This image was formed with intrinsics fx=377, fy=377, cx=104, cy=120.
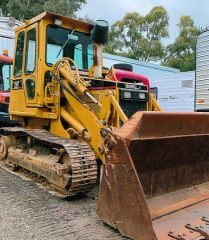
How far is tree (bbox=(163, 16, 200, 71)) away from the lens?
3948 centimetres

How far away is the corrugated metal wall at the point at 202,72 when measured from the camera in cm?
956

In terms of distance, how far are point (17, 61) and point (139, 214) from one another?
14.4 feet

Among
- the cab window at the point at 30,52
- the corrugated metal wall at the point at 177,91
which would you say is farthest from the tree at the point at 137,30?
the cab window at the point at 30,52

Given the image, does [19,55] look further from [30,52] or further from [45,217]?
[45,217]

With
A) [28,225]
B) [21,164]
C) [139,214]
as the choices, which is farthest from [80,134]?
[139,214]

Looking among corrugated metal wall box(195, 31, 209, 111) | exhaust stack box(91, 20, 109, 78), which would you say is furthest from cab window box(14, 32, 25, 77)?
corrugated metal wall box(195, 31, 209, 111)

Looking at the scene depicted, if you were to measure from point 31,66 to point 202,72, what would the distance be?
5136 mm

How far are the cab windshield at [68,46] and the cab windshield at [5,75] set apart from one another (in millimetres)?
3113

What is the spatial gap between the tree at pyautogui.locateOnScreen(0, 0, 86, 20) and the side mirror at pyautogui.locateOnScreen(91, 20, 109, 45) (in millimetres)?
22330

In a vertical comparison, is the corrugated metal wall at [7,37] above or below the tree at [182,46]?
below

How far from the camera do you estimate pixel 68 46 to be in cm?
639

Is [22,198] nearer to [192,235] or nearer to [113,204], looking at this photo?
[113,204]

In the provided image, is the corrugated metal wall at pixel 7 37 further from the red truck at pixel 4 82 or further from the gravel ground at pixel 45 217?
the gravel ground at pixel 45 217

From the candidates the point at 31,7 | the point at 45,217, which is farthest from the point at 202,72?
the point at 31,7
